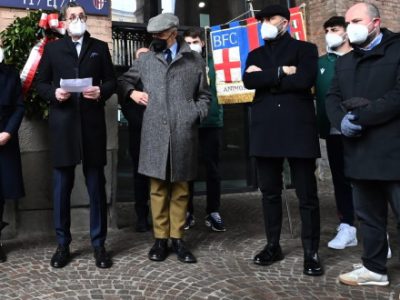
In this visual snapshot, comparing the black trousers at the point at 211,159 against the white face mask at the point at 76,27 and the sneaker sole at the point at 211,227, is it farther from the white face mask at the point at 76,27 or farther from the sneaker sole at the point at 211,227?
the white face mask at the point at 76,27

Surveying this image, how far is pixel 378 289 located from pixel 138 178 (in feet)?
8.64

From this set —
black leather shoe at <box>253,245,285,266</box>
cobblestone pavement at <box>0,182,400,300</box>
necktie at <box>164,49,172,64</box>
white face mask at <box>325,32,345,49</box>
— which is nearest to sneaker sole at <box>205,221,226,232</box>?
cobblestone pavement at <box>0,182,400,300</box>

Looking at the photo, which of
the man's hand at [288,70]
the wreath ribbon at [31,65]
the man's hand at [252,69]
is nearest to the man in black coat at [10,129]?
the wreath ribbon at [31,65]

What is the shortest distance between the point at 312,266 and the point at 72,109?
2.28 metres

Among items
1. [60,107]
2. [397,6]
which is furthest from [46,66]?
[397,6]

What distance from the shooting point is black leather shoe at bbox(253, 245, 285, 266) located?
3.75 meters

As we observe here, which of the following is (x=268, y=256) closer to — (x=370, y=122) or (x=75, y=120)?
(x=370, y=122)

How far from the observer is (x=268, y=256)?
3773 mm

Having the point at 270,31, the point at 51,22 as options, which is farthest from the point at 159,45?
the point at 51,22

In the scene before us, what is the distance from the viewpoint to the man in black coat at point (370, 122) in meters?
2.97

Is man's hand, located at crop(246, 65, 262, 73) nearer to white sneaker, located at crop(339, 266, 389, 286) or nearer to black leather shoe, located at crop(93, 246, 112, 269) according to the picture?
white sneaker, located at crop(339, 266, 389, 286)

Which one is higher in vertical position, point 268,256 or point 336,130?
point 336,130

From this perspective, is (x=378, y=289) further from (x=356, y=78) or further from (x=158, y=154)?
(x=158, y=154)

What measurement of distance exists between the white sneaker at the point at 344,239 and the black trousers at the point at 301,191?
67cm
